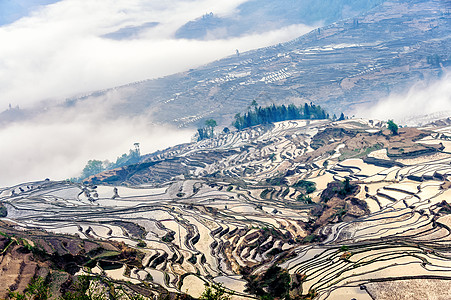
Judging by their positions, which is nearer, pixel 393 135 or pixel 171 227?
pixel 171 227

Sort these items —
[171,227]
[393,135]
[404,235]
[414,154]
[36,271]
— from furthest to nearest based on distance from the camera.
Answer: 1. [393,135]
2. [414,154]
3. [171,227]
4. [404,235]
5. [36,271]

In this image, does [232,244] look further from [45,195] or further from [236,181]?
[45,195]

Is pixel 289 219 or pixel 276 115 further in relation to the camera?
pixel 276 115

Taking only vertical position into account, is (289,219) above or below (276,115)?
below

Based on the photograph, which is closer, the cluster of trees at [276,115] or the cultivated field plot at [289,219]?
the cultivated field plot at [289,219]

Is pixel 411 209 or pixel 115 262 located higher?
pixel 115 262

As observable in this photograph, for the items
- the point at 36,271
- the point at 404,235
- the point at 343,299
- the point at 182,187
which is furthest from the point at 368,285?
the point at 182,187

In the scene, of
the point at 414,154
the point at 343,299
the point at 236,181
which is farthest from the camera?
the point at 236,181

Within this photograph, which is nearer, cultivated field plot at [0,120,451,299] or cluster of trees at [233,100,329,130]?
cultivated field plot at [0,120,451,299]
